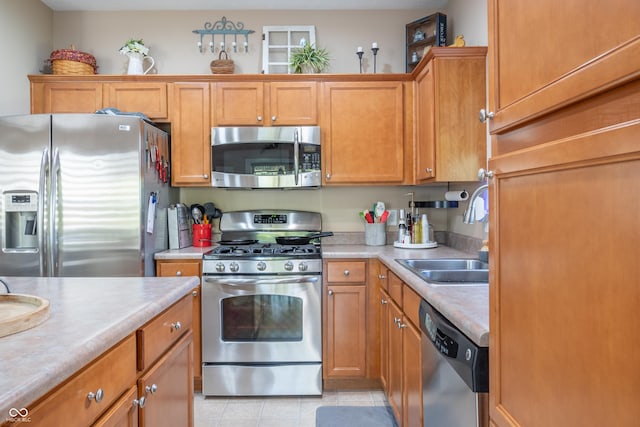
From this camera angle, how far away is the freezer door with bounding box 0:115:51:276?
95.4 inches

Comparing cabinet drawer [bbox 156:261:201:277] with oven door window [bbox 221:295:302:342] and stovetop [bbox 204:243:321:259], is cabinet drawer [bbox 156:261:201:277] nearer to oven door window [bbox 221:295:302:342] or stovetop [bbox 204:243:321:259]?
stovetop [bbox 204:243:321:259]

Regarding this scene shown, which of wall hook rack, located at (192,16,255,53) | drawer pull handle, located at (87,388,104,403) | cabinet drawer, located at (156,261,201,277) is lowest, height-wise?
drawer pull handle, located at (87,388,104,403)

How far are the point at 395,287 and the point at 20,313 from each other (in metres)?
1.60

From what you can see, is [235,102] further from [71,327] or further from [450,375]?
[450,375]

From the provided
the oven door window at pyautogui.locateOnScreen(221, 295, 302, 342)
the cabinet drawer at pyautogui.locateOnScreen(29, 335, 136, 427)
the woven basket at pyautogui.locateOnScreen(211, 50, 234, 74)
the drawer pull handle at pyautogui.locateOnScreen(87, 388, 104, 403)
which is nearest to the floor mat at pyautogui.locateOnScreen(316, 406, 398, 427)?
the oven door window at pyautogui.locateOnScreen(221, 295, 302, 342)

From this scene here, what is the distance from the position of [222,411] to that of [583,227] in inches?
94.3

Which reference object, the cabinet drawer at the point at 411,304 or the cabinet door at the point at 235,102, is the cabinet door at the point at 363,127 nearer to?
the cabinet door at the point at 235,102

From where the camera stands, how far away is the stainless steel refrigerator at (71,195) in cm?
243

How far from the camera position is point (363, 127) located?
292 centimetres

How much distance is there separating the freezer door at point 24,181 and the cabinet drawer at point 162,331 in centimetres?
148

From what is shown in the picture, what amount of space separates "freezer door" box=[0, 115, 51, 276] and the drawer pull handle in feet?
6.30

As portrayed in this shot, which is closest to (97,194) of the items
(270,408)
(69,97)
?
(69,97)

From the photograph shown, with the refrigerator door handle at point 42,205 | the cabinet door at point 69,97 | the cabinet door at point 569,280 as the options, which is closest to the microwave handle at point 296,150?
the cabinet door at point 69,97

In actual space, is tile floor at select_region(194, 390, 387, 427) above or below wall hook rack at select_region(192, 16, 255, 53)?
below
